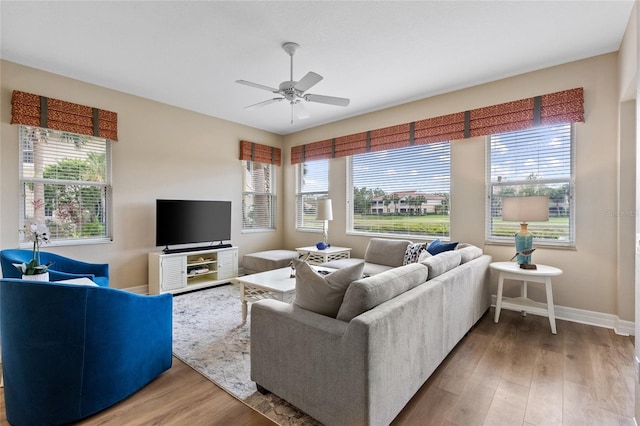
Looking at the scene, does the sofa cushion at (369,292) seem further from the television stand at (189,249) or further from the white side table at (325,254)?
the television stand at (189,249)

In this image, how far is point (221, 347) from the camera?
2.62 metres

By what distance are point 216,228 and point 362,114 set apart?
9.94 ft

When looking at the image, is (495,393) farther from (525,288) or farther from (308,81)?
(308,81)

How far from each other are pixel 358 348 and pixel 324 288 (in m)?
0.41

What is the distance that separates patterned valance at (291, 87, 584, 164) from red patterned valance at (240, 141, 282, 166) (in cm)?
108

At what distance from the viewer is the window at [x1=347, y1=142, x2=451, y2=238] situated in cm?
423

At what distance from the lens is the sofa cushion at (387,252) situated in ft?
13.3

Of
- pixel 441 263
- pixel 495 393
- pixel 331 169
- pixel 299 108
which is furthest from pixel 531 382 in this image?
pixel 331 169

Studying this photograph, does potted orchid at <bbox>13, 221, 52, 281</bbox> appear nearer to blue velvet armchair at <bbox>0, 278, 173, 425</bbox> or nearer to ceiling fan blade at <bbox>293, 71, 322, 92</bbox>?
blue velvet armchair at <bbox>0, 278, 173, 425</bbox>

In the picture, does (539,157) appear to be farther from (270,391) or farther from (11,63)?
(11,63)

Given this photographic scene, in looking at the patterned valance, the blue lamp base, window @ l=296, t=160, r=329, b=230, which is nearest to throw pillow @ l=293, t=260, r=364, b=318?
the blue lamp base

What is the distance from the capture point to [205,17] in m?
2.49

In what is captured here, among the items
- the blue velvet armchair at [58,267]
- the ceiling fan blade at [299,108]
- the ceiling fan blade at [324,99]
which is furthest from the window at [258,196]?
the ceiling fan blade at [324,99]

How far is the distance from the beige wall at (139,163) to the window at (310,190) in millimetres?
1175
